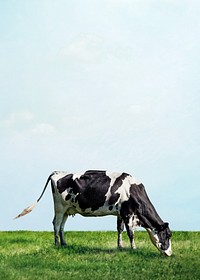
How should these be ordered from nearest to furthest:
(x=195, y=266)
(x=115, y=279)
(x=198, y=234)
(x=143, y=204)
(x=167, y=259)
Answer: (x=115, y=279) < (x=195, y=266) < (x=167, y=259) < (x=143, y=204) < (x=198, y=234)

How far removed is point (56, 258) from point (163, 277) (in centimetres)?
332

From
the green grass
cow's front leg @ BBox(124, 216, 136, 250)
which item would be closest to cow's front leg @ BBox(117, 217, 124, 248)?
the green grass

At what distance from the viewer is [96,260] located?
16266 millimetres

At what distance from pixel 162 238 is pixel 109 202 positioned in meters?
1.78

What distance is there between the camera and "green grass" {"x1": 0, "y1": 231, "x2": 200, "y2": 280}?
47.9ft

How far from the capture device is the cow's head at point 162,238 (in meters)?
17.2

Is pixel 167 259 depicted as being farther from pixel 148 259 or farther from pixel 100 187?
pixel 100 187

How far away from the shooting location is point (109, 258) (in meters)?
16.4

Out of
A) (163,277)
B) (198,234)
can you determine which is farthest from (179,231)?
(163,277)

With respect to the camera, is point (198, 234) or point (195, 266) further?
point (198, 234)

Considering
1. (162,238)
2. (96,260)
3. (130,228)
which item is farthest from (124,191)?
(96,260)

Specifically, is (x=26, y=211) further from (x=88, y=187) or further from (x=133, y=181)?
(x=133, y=181)

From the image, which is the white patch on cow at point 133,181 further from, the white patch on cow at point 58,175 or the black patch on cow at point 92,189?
the white patch on cow at point 58,175

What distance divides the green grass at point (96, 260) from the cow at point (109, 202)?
570mm
